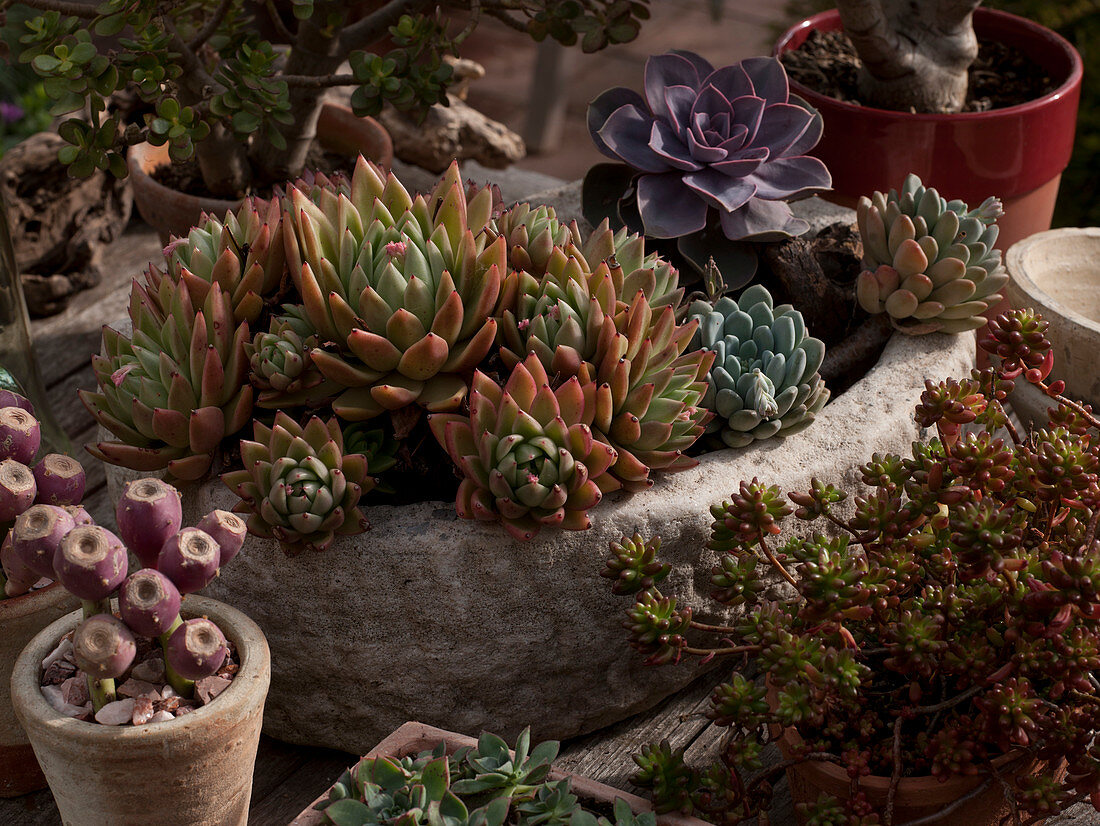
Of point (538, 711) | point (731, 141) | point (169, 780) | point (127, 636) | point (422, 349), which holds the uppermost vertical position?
point (731, 141)

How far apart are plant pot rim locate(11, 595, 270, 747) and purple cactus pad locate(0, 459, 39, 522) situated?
137 millimetres

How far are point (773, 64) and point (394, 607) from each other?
1.02 meters

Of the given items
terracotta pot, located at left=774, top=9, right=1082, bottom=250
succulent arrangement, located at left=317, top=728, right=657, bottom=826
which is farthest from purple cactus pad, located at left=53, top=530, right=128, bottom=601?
terracotta pot, located at left=774, top=9, right=1082, bottom=250

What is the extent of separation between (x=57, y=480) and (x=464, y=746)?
0.50 metres

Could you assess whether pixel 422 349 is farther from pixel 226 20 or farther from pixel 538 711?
pixel 226 20

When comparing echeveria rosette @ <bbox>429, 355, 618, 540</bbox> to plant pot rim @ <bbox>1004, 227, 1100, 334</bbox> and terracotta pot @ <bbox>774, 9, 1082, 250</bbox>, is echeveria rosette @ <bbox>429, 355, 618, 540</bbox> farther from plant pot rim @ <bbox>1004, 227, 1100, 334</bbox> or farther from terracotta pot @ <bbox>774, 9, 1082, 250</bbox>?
terracotta pot @ <bbox>774, 9, 1082, 250</bbox>

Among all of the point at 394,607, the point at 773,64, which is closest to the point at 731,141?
the point at 773,64

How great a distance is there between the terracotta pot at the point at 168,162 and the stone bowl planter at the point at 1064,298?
3.81ft

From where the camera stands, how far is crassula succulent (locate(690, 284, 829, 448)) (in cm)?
142

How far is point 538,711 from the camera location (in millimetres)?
1417

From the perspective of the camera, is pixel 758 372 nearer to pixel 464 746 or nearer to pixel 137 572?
pixel 464 746

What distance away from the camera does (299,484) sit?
1257mm

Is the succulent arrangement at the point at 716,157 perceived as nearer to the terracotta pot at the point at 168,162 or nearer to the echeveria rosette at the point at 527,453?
the echeveria rosette at the point at 527,453

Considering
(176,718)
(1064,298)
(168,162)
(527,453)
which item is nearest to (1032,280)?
(1064,298)
